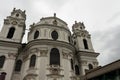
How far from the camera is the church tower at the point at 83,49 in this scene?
95.0 feet

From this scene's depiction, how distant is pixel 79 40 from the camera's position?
3328cm

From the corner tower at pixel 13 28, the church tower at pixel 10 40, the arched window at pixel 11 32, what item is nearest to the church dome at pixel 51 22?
the corner tower at pixel 13 28

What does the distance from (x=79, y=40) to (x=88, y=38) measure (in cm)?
299

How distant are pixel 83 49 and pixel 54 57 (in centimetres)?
959

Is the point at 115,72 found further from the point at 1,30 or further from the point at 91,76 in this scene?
the point at 1,30

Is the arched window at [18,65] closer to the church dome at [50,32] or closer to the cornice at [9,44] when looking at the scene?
the cornice at [9,44]

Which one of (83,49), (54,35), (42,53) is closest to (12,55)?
(42,53)

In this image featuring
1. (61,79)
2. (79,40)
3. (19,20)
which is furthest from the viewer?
(79,40)

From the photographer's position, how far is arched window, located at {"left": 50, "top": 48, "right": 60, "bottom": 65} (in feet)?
77.1

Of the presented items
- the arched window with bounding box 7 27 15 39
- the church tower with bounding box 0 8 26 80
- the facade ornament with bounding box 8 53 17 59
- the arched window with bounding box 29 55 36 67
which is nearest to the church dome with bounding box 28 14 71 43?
the church tower with bounding box 0 8 26 80

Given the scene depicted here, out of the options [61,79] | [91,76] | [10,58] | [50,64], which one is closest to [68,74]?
[61,79]

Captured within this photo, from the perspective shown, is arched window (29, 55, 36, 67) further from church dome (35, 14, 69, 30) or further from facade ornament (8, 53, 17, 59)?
church dome (35, 14, 69, 30)

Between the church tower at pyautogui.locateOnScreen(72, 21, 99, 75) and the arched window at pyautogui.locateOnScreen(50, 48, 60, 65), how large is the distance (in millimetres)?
6673

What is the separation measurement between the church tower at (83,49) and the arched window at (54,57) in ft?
21.9
